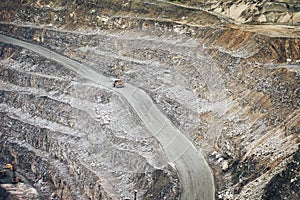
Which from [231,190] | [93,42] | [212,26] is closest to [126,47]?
[93,42]

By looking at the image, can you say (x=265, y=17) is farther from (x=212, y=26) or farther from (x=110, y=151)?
(x=110, y=151)

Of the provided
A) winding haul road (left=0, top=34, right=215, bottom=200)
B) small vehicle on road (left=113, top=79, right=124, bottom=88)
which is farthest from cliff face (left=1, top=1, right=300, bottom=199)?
small vehicle on road (left=113, top=79, right=124, bottom=88)

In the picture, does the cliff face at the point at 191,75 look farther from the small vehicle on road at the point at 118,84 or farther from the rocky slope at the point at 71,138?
the small vehicle on road at the point at 118,84

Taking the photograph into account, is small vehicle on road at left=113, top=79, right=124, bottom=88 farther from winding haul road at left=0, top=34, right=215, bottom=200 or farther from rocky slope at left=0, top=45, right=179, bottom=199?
rocky slope at left=0, top=45, right=179, bottom=199

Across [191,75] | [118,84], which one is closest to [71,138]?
[118,84]

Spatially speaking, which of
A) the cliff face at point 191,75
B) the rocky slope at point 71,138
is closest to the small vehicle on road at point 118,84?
the rocky slope at point 71,138

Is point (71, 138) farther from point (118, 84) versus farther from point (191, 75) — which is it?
point (191, 75)
